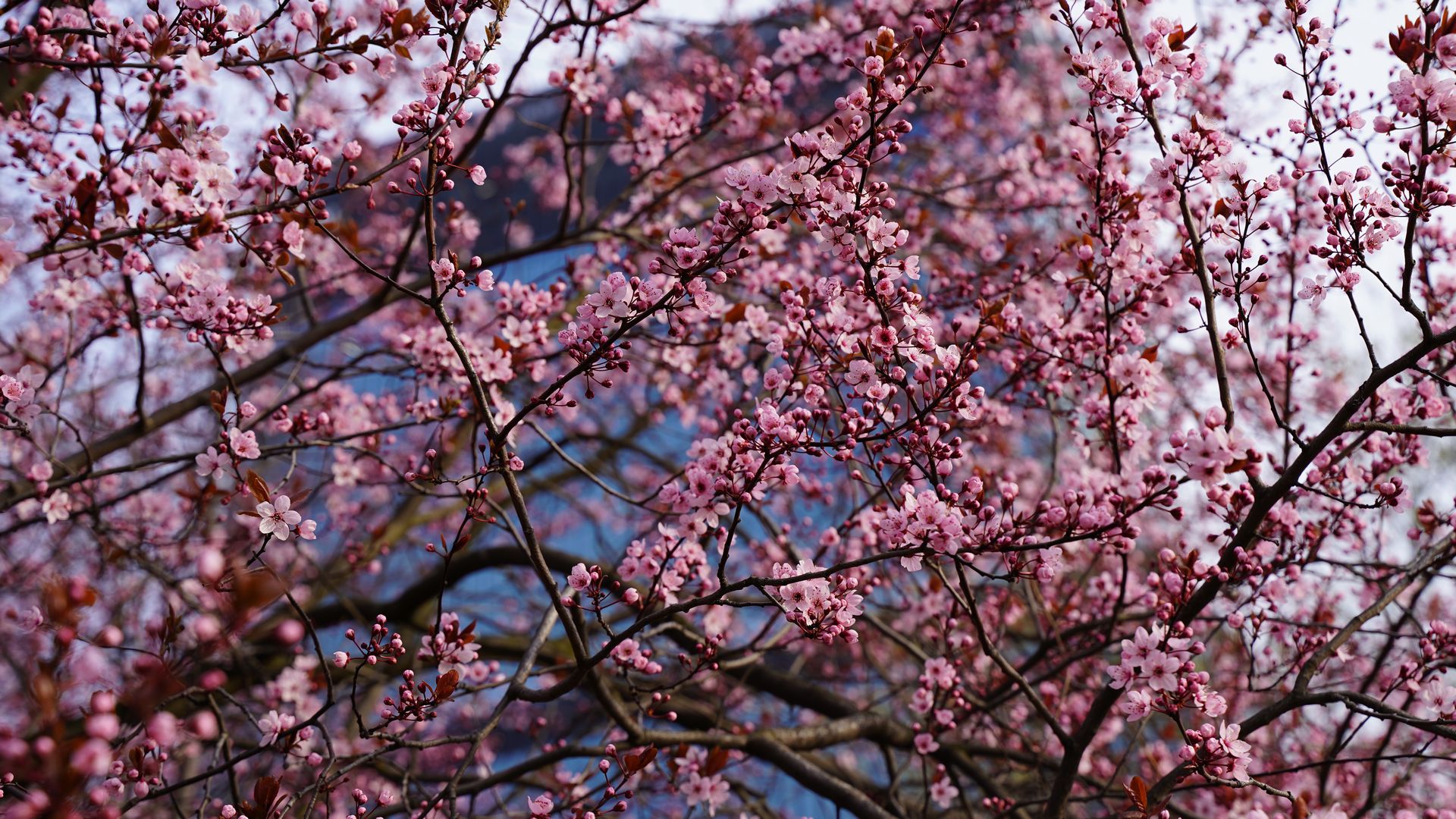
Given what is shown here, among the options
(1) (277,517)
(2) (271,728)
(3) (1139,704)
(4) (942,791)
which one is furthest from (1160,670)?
(2) (271,728)

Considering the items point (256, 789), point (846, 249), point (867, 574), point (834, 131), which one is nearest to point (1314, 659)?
point (867, 574)

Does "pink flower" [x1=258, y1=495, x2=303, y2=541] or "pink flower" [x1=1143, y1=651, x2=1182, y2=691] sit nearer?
"pink flower" [x1=1143, y1=651, x2=1182, y2=691]

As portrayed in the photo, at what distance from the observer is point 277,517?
2.99 m

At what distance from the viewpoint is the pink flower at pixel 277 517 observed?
9.65 feet

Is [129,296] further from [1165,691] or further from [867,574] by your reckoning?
[1165,691]

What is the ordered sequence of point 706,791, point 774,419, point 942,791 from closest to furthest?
point 774,419
point 706,791
point 942,791

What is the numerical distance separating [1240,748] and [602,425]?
362 inches

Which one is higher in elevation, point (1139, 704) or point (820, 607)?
point (820, 607)

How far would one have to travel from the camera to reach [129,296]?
12.7ft

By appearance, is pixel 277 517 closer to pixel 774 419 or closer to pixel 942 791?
pixel 774 419

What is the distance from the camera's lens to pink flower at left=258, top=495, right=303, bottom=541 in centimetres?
294

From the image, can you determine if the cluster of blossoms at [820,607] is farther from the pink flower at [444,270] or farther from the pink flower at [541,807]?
the pink flower at [444,270]

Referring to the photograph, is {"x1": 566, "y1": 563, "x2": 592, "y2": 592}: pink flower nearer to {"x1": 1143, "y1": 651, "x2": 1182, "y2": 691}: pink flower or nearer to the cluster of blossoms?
the cluster of blossoms

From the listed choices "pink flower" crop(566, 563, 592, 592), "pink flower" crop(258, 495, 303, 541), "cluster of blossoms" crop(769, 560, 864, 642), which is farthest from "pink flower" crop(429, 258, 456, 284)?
"cluster of blossoms" crop(769, 560, 864, 642)
